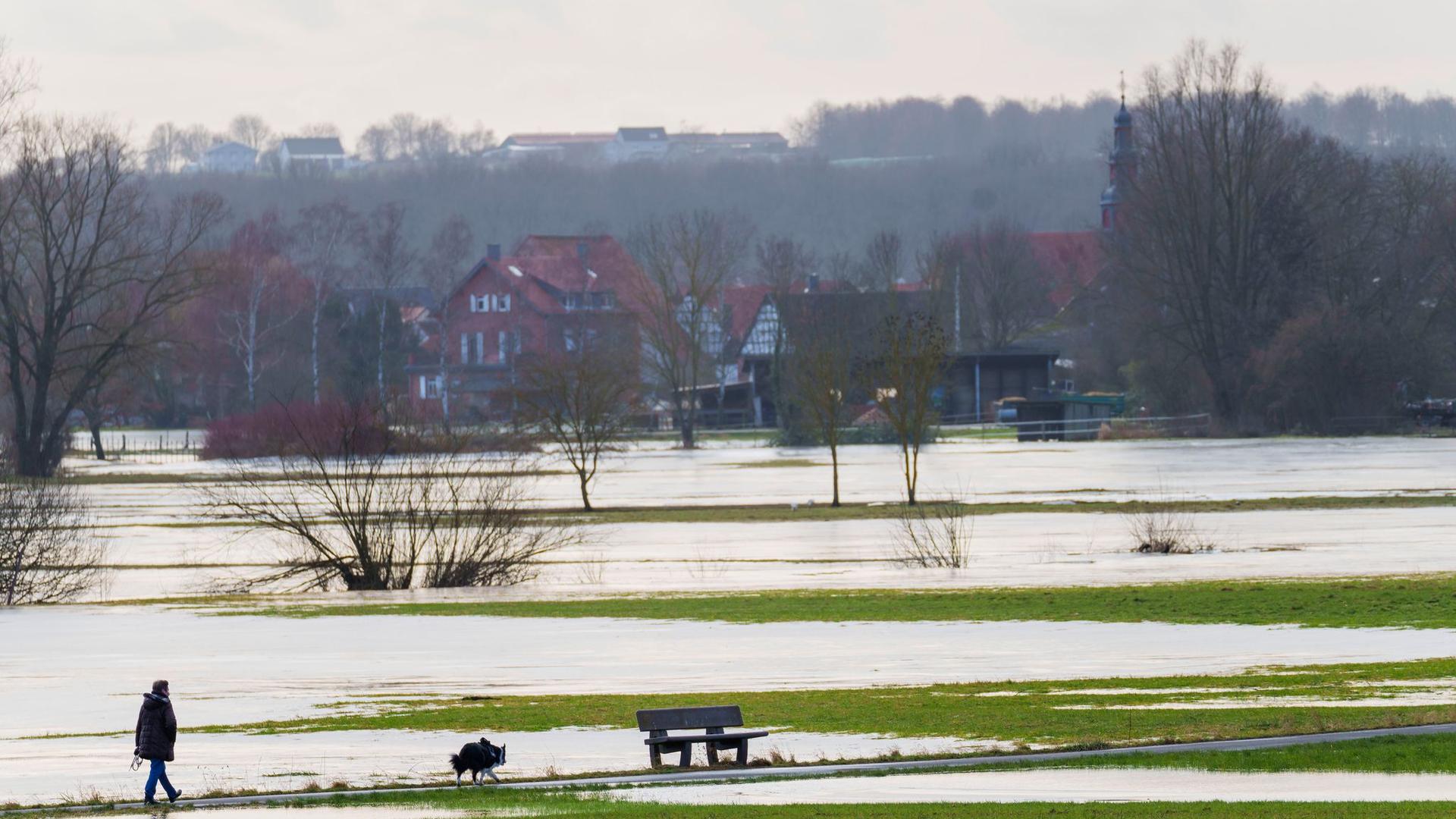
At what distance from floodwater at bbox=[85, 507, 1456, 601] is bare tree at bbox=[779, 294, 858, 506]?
7991 mm

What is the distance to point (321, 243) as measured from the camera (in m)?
152

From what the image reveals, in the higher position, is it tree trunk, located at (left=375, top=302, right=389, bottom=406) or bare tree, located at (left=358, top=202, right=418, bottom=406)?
bare tree, located at (left=358, top=202, right=418, bottom=406)

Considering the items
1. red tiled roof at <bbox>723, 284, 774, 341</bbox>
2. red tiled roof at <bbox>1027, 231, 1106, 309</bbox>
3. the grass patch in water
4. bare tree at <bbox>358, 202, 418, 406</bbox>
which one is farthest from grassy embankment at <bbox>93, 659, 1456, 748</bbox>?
red tiled roof at <bbox>1027, 231, 1106, 309</bbox>

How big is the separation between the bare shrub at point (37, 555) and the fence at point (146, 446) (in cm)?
5550

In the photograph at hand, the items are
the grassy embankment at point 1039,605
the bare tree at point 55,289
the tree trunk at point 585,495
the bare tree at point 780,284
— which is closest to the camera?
the grassy embankment at point 1039,605

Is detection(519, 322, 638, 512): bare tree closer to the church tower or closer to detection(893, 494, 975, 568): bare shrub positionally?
detection(893, 494, 975, 568): bare shrub

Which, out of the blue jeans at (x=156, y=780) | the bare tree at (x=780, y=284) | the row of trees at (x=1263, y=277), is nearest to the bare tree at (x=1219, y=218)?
the row of trees at (x=1263, y=277)

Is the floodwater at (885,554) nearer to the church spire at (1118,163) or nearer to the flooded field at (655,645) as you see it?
the flooded field at (655,645)

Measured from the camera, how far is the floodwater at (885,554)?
3619cm

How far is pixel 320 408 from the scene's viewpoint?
84.2 meters

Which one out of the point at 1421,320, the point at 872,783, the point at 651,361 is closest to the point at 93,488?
the point at 651,361

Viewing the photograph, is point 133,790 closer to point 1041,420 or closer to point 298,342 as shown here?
point 1041,420

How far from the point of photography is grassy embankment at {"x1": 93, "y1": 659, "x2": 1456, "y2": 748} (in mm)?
18406

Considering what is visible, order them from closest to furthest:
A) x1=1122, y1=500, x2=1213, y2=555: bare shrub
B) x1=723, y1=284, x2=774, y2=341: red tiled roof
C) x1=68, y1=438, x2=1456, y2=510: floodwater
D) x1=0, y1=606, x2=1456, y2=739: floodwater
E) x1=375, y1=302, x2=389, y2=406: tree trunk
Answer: x1=0, y1=606, x2=1456, y2=739: floodwater < x1=1122, y1=500, x2=1213, y2=555: bare shrub < x1=68, y1=438, x2=1456, y2=510: floodwater < x1=375, y1=302, x2=389, y2=406: tree trunk < x1=723, y1=284, x2=774, y2=341: red tiled roof
